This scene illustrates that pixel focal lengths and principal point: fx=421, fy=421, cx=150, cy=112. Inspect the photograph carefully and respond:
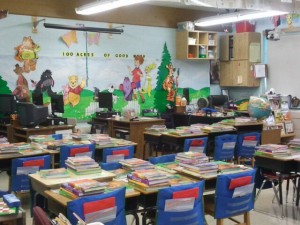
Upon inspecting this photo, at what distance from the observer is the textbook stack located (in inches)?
161

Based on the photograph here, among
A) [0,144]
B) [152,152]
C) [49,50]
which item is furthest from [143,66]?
[0,144]

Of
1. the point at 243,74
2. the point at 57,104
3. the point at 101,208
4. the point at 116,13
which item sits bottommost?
the point at 101,208

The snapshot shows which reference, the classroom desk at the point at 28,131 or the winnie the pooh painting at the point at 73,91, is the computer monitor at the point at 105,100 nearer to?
the winnie the pooh painting at the point at 73,91

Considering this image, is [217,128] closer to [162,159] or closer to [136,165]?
[162,159]

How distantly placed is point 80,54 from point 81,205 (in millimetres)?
6721

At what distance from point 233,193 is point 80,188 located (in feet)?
4.69

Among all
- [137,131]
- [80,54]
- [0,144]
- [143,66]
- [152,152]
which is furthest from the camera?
[143,66]

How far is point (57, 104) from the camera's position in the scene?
8.48 meters

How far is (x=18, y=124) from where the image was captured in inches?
309

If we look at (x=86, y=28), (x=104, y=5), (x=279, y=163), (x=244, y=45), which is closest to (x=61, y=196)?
(x=279, y=163)

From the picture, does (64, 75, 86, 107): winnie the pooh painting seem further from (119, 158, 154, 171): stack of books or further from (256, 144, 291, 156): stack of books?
(119, 158, 154, 171): stack of books

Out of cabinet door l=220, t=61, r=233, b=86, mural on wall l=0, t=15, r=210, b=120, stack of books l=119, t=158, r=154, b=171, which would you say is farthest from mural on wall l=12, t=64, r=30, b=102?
cabinet door l=220, t=61, r=233, b=86

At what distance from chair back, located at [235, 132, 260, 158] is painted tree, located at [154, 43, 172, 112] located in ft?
12.0

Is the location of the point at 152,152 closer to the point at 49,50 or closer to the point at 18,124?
the point at 18,124
